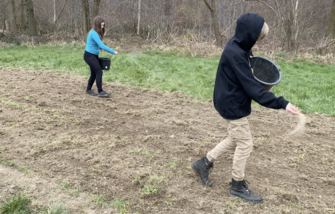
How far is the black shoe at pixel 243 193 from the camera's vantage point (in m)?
3.22

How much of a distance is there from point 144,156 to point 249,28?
7.46ft

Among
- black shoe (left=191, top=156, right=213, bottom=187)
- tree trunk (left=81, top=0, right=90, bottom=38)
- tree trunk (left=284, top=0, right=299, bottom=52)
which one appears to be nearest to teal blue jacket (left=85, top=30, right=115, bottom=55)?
black shoe (left=191, top=156, right=213, bottom=187)

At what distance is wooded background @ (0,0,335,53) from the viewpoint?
53.2ft

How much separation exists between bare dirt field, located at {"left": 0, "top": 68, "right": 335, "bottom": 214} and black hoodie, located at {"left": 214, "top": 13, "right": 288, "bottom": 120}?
109 centimetres

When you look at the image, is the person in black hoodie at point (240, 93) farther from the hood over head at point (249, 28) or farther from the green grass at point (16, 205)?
the green grass at point (16, 205)

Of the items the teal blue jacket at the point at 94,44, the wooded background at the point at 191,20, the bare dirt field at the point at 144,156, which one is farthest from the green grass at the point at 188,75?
the wooded background at the point at 191,20

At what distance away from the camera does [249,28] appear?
9.26 feet

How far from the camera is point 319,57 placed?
13258 mm

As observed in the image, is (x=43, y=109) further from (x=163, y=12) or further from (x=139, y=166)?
(x=163, y=12)

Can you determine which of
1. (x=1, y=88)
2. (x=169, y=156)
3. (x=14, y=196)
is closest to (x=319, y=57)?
(x=169, y=156)

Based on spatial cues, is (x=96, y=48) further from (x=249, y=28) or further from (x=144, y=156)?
(x=249, y=28)

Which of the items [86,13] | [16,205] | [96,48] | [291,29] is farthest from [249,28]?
[86,13]

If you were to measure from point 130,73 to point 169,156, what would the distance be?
18.9 ft

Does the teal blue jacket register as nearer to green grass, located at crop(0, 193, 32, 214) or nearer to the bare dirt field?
the bare dirt field
